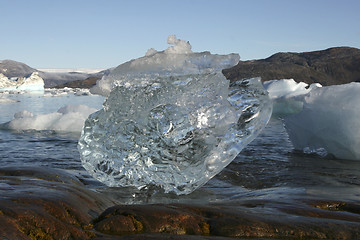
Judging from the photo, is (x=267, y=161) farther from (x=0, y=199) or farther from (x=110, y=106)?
(x=0, y=199)

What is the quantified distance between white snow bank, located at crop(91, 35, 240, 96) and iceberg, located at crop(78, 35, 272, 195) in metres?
0.01

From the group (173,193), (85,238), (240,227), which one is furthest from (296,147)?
(85,238)

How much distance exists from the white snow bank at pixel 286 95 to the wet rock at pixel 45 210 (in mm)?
18109

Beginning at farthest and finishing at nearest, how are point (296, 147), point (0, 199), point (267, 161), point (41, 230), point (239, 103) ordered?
1. point (296, 147)
2. point (267, 161)
3. point (239, 103)
4. point (0, 199)
5. point (41, 230)

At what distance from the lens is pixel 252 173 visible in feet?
24.5

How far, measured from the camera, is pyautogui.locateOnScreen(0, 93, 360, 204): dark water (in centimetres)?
511

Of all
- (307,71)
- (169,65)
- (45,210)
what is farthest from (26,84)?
(45,210)

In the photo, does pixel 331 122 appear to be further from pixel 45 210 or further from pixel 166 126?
pixel 45 210

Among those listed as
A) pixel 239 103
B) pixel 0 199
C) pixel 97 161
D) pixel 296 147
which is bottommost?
pixel 296 147

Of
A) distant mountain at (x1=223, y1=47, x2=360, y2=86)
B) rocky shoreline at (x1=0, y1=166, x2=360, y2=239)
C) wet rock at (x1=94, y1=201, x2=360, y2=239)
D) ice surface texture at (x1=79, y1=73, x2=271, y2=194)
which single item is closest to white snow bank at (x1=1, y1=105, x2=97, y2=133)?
ice surface texture at (x1=79, y1=73, x2=271, y2=194)

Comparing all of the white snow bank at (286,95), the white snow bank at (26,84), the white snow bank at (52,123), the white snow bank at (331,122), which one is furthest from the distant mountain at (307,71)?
the white snow bank at (331,122)

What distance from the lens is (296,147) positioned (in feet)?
34.1

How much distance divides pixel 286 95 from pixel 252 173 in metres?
16.1

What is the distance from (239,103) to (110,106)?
1928mm
